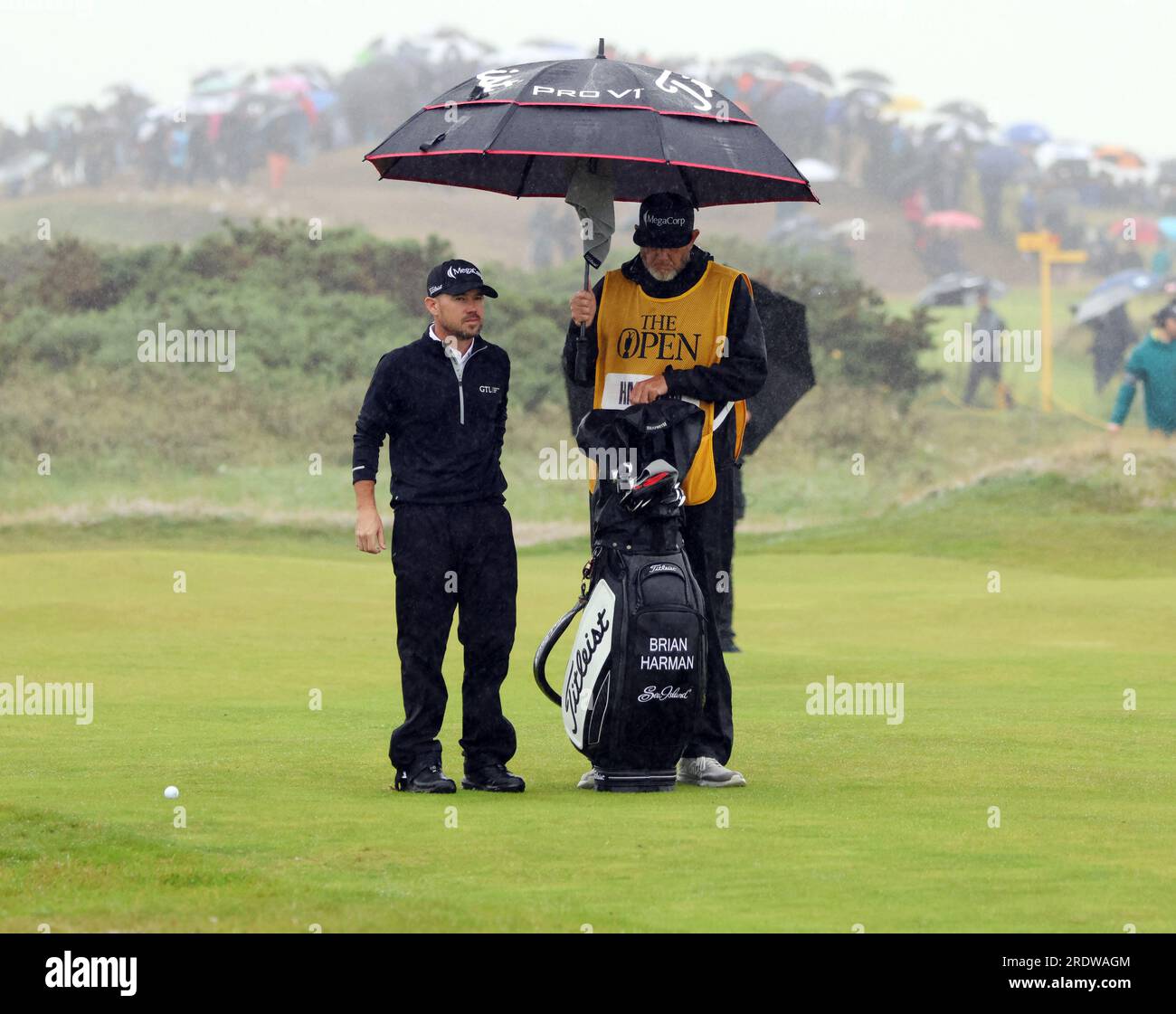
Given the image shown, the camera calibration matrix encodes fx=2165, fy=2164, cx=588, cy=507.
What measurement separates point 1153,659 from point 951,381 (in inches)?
1946

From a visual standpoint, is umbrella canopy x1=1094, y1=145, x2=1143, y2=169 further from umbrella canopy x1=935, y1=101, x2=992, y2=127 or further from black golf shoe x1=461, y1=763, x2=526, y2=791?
black golf shoe x1=461, y1=763, x2=526, y2=791

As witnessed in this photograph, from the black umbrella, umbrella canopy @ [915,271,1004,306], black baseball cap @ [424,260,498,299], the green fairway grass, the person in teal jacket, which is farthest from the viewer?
umbrella canopy @ [915,271,1004,306]

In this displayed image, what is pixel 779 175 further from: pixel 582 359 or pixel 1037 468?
pixel 1037 468

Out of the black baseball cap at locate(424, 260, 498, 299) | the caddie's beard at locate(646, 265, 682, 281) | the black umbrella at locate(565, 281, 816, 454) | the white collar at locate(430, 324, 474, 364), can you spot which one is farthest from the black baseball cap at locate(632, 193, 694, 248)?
the black umbrella at locate(565, 281, 816, 454)

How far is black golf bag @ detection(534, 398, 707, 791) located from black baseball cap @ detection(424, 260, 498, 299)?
801 millimetres

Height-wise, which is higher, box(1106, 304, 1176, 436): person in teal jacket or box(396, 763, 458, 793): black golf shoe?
box(1106, 304, 1176, 436): person in teal jacket

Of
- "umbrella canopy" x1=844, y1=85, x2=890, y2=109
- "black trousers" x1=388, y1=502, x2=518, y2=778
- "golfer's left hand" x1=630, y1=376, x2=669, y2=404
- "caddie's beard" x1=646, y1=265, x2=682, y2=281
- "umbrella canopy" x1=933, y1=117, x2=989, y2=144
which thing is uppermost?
"umbrella canopy" x1=844, y1=85, x2=890, y2=109

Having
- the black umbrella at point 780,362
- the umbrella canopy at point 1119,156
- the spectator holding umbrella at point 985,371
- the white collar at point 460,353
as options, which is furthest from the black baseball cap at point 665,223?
the umbrella canopy at point 1119,156

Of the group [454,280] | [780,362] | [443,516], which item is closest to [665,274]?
[454,280]

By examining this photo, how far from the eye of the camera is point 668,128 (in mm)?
9070

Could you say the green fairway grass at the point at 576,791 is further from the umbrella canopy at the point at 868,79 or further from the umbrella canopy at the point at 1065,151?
the umbrella canopy at the point at 868,79

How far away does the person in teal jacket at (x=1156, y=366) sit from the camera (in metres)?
33.3

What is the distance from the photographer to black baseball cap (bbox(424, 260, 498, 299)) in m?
9.01
